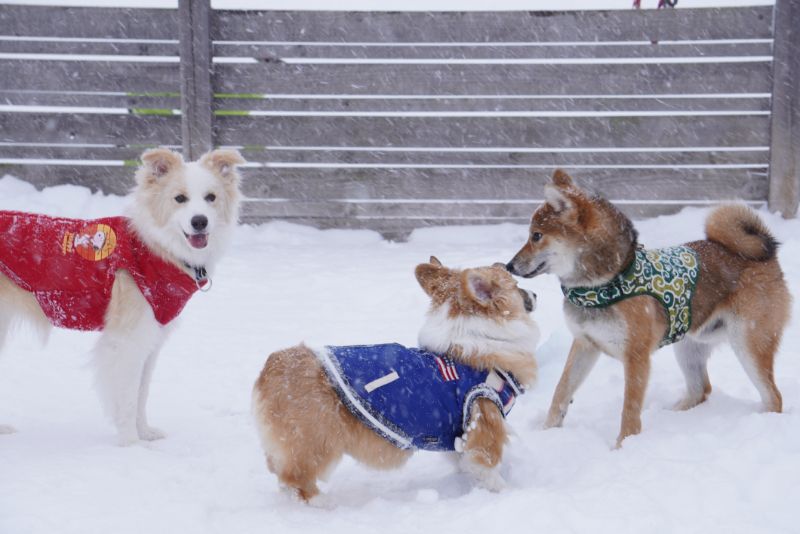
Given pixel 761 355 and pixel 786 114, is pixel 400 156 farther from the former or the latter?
pixel 761 355

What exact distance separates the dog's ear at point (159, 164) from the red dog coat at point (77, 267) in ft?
1.16

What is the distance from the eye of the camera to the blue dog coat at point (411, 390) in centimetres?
294

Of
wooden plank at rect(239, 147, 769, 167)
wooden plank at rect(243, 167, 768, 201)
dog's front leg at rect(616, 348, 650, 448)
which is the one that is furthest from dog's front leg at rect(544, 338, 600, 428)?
wooden plank at rect(239, 147, 769, 167)

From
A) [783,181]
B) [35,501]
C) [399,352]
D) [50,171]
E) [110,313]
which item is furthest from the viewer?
[50,171]

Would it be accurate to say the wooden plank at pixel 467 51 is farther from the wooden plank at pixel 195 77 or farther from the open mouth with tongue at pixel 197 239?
the open mouth with tongue at pixel 197 239

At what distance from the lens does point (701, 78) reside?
7.19 m

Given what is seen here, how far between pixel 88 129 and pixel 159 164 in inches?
169

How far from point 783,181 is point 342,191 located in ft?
14.7

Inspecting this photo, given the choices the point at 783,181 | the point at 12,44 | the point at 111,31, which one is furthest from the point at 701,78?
the point at 12,44

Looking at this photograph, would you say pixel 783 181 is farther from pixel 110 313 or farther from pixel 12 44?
pixel 12 44

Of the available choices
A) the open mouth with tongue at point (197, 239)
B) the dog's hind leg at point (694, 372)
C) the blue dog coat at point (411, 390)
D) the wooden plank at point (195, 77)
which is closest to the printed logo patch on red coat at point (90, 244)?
the open mouth with tongue at point (197, 239)

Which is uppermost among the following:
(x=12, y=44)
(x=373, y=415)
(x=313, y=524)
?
(x=12, y=44)

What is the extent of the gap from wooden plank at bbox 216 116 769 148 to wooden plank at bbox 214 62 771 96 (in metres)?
0.29

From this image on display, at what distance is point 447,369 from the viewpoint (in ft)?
10.3
